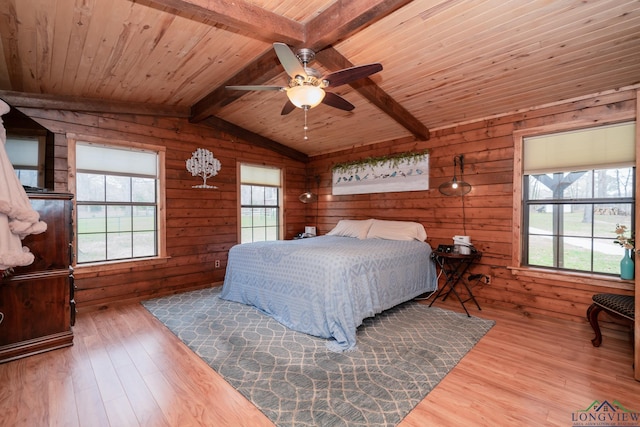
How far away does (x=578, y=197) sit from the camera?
10.4 feet

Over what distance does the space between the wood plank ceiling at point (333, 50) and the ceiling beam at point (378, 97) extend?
0.01 metres

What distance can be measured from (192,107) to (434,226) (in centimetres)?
388

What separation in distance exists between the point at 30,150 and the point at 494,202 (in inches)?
205

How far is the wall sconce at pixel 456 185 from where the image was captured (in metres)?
3.87

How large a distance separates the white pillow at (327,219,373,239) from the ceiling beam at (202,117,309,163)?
1723mm

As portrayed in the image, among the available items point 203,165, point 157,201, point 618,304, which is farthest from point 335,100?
point 157,201

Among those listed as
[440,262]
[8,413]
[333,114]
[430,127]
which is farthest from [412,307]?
[8,413]

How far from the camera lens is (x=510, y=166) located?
3.51 meters

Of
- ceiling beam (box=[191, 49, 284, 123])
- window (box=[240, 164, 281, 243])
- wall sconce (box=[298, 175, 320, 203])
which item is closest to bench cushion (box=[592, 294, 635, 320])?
ceiling beam (box=[191, 49, 284, 123])

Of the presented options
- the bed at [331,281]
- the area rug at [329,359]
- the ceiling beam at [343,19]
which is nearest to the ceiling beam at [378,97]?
the ceiling beam at [343,19]

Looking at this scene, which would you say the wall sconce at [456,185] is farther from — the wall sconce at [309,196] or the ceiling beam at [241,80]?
the ceiling beam at [241,80]

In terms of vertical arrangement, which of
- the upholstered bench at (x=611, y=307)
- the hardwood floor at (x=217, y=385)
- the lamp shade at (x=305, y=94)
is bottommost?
the hardwood floor at (x=217, y=385)

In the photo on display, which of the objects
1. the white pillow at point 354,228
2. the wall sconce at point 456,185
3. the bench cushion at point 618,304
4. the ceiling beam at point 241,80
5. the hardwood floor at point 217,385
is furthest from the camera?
the white pillow at point 354,228

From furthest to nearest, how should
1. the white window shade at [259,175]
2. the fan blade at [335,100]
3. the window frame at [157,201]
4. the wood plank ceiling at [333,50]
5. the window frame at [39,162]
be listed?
the white window shade at [259,175] → the window frame at [157,201] → the window frame at [39,162] → the fan blade at [335,100] → the wood plank ceiling at [333,50]
